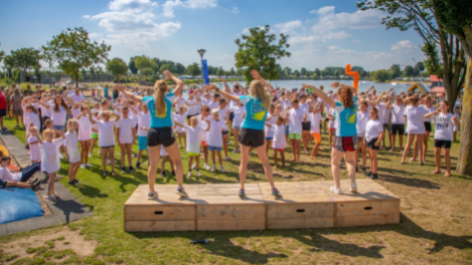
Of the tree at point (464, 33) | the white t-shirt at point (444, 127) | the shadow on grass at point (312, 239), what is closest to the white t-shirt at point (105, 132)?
the shadow on grass at point (312, 239)

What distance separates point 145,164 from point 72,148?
2.30 m

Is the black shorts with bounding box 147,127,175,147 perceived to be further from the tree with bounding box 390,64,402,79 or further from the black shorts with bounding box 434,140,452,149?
the tree with bounding box 390,64,402,79

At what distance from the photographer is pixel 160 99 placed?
4.45 m

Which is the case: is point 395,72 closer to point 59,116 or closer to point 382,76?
point 382,76

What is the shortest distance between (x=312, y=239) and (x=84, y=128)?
22.9 feet

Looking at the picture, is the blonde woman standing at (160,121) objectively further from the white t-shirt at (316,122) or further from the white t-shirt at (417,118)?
the white t-shirt at (417,118)

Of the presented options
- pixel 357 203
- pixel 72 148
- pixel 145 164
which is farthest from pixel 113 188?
pixel 357 203

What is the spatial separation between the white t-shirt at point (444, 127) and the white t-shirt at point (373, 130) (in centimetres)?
168

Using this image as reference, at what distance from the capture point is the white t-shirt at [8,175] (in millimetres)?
5836

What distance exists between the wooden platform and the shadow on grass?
0.11 metres

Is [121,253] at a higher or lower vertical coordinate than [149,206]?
lower

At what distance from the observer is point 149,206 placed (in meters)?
4.60

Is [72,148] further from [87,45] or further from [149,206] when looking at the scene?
[87,45]

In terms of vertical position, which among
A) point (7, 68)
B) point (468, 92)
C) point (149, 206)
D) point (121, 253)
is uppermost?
point (7, 68)
